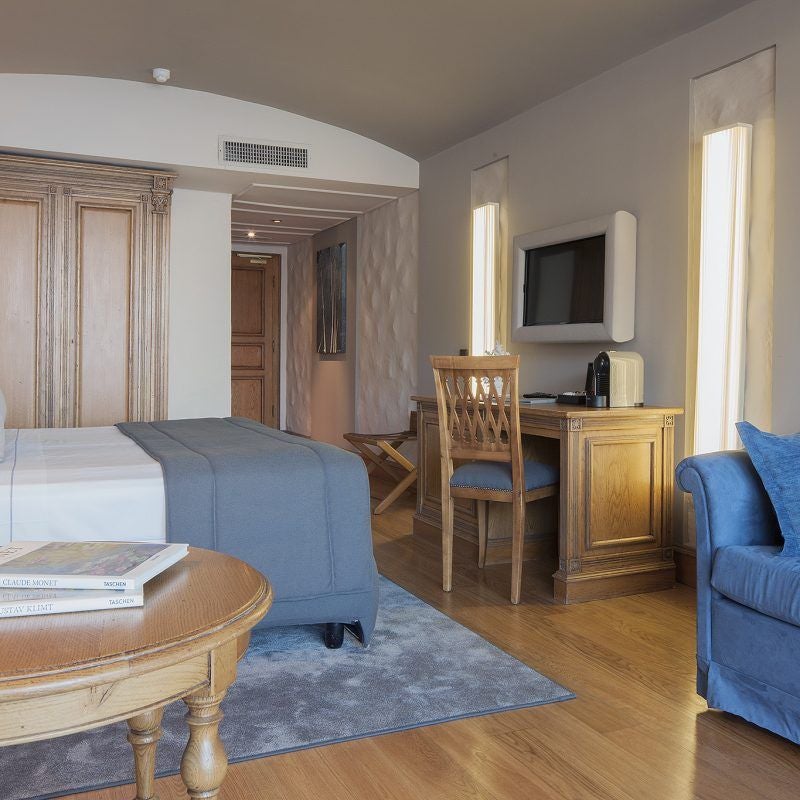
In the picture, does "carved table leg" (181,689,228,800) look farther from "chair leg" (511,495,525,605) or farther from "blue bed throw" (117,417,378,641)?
"chair leg" (511,495,525,605)

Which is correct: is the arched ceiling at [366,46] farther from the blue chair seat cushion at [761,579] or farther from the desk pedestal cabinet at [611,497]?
the blue chair seat cushion at [761,579]

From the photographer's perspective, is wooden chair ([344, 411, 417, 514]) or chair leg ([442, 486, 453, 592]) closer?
chair leg ([442, 486, 453, 592])

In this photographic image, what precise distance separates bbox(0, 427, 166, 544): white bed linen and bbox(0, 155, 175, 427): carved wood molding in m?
2.79

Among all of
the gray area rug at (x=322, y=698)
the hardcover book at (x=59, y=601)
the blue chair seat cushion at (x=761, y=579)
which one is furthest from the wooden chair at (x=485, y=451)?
the hardcover book at (x=59, y=601)

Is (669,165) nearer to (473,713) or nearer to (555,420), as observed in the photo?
(555,420)

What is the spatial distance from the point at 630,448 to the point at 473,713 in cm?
160

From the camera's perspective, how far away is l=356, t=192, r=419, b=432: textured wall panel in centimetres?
635

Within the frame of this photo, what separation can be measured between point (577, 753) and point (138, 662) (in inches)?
55.5

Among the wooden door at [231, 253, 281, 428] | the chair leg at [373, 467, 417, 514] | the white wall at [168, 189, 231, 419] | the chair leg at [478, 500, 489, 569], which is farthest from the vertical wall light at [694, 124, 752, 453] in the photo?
Answer: the wooden door at [231, 253, 281, 428]

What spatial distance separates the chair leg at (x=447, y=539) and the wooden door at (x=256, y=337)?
19.4 feet

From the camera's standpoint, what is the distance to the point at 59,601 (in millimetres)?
1129

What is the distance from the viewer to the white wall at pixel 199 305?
6.02m

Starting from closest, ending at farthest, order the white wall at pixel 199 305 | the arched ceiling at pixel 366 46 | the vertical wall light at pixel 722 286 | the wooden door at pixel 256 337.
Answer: the vertical wall light at pixel 722 286 → the arched ceiling at pixel 366 46 → the white wall at pixel 199 305 → the wooden door at pixel 256 337

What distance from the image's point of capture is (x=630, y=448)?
349 cm
